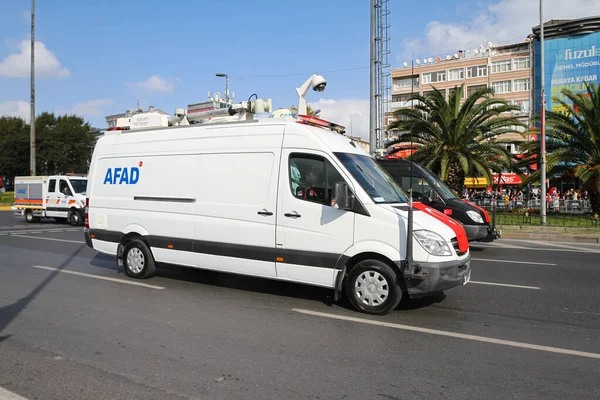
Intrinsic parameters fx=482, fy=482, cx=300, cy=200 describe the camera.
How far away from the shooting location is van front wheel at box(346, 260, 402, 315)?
5863mm

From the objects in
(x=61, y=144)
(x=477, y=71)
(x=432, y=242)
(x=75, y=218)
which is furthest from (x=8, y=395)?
(x=477, y=71)

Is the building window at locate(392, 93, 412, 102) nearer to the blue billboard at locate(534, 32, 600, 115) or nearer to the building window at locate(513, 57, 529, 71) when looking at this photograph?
the building window at locate(513, 57, 529, 71)

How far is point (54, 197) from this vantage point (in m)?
21.9

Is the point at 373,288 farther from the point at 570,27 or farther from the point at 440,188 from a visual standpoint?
the point at 570,27

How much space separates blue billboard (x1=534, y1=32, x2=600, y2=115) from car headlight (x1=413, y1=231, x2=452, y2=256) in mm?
58555

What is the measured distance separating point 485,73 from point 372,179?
2495 inches

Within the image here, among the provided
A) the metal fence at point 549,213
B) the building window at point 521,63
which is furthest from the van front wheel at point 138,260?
the building window at point 521,63

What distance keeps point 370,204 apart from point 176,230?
324cm

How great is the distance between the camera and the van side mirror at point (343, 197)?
5.91 metres

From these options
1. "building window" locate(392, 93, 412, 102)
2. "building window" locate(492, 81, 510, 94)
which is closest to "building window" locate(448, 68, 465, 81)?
"building window" locate(492, 81, 510, 94)

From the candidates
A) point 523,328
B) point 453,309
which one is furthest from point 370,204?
point 523,328

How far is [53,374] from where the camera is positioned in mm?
4129

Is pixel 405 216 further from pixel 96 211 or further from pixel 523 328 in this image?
pixel 96 211

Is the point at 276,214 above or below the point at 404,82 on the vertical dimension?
below
